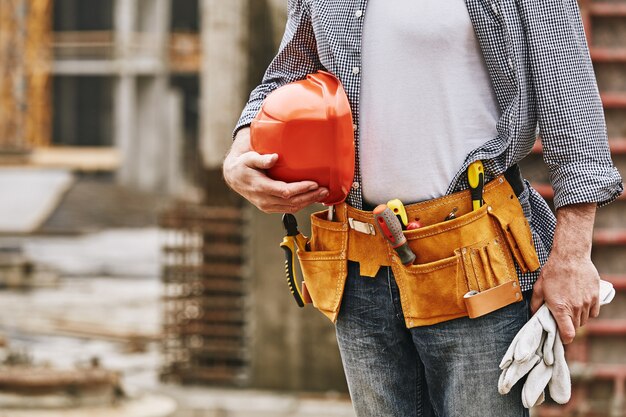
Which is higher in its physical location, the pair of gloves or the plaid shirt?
the plaid shirt

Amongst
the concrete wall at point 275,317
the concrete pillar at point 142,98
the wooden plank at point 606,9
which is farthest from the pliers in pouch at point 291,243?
the concrete pillar at point 142,98

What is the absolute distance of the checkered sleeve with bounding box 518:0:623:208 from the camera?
8.21ft

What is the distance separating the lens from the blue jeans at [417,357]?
2.54 m

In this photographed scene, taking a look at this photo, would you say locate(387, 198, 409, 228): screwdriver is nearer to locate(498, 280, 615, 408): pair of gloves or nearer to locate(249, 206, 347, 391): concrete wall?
locate(498, 280, 615, 408): pair of gloves

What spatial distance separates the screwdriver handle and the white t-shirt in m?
0.11

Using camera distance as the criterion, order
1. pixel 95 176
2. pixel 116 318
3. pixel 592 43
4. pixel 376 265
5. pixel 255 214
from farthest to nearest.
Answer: pixel 95 176, pixel 116 318, pixel 255 214, pixel 592 43, pixel 376 265

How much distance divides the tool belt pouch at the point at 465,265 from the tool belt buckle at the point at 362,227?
0.34ft

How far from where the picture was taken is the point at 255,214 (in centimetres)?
759

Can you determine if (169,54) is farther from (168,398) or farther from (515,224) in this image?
(515,224)

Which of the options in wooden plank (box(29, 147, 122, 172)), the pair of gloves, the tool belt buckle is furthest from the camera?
wooden plank (box(29, 147, 122, 172))

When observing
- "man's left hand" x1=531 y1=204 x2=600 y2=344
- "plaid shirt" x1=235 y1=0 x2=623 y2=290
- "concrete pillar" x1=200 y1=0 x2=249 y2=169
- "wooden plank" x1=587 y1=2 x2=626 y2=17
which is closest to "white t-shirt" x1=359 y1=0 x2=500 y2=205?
"plaid shirt" x1=235 y1=0 x2=623 y2=290

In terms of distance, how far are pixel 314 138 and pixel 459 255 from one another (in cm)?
43

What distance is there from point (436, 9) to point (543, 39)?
0.84ft

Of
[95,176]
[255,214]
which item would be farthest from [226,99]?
[95,176]
